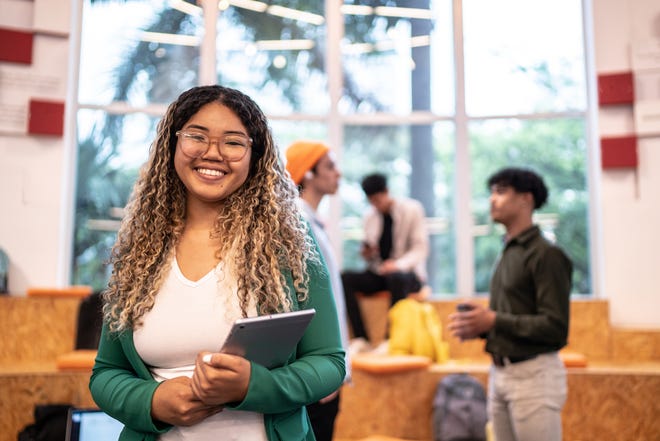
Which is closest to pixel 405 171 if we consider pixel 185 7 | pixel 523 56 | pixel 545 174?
pixel 545 174

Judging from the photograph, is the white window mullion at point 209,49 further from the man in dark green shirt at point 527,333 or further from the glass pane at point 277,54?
the man in dark green shirt at point 527,333

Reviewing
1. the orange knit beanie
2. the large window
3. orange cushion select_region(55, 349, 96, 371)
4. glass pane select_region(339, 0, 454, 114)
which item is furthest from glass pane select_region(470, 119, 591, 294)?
the orange knit beanie

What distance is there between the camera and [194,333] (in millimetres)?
1124

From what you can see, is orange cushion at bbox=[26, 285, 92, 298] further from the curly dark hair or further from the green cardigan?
the green cardigan

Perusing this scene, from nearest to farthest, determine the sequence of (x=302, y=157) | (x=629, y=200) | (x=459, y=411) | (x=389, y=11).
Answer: (x=302, y=157)
(x=459, y=411)
(x=629, y=200)
(x=389, y=11)

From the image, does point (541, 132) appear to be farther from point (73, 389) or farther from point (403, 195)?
point (73, 389)

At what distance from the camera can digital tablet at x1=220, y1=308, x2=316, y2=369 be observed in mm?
996

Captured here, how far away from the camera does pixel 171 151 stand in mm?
1312

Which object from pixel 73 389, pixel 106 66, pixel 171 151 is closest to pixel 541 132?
pixel 106 66

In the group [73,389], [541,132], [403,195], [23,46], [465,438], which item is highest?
[23,46]

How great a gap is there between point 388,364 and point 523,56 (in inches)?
131

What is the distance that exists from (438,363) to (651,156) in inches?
94.9

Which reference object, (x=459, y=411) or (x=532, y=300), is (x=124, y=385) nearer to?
(x=532, y=300)

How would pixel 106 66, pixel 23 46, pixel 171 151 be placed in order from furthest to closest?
pixel 106 66
pixel 23 46
pixel 171 151
